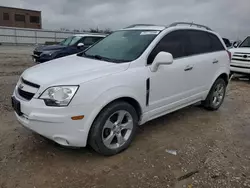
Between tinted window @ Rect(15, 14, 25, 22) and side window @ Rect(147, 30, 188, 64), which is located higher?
tinted window @ Rect(15, 14, 25, 22)

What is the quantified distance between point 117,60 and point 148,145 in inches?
52.5

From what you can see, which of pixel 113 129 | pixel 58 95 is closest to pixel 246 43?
pixel 113 129

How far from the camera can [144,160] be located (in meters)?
3.00

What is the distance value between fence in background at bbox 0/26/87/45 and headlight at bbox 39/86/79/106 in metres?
23.4

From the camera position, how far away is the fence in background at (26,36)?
22.7 m

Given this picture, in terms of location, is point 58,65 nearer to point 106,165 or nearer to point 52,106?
point 52,106

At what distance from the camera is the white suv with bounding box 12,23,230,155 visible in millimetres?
2588

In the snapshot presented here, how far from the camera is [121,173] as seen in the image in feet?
8.91

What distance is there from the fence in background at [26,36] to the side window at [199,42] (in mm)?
22551

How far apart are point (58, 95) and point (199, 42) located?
298 cm

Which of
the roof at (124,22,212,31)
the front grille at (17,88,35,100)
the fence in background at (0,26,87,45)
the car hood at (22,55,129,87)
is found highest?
the fence in background at (0,26,87,45)

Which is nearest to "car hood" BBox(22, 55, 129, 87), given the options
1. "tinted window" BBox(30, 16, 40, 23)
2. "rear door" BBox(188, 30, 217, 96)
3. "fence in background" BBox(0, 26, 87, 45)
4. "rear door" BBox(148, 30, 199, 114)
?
"rear door" BBox(148, 30, 199, 114)

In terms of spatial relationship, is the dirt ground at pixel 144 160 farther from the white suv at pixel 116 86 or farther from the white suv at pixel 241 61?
the white suv at pixel 241 61

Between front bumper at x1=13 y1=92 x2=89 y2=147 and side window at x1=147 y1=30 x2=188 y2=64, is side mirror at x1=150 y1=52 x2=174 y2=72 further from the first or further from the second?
front bumper at x1=13 y1=92 x2=89 y2=147
